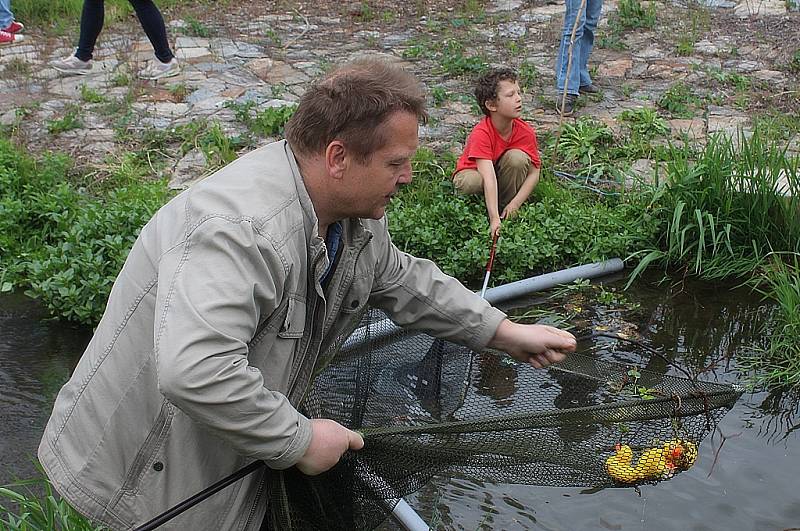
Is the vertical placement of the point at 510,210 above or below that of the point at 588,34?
below

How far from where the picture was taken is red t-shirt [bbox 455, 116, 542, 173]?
6168 millimetres

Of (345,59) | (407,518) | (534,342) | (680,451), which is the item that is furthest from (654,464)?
(345,59)

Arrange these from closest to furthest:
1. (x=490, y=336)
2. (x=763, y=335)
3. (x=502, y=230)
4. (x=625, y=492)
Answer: (x=490, y=336), (x=625, y=492), (x=763, y=335), (x=502, y=230)

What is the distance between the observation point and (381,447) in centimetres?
274

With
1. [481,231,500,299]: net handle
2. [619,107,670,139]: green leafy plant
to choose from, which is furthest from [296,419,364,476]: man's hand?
[619,107,670,139]: green leafy plant

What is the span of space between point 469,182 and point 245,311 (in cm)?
407

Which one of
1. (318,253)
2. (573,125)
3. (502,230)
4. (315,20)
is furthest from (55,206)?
(315,20)

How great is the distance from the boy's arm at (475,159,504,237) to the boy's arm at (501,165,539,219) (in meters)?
0.07

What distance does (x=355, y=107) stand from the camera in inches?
97.3

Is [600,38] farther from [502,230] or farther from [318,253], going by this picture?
[318,253]

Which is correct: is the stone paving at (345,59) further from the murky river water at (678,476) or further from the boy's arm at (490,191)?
the murky river water at (678,476)

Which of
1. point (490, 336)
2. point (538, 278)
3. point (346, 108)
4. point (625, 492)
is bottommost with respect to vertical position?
point (625, 492)

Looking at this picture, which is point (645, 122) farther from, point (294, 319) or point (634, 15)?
point (294, 319)

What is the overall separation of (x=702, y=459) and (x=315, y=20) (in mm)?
7953
